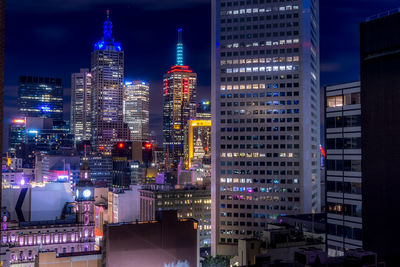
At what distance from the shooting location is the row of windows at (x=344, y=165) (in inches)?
2119

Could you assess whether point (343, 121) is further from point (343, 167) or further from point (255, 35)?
point (255, 35)

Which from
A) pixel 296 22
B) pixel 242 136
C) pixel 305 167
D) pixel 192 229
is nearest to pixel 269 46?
pixel 296 22

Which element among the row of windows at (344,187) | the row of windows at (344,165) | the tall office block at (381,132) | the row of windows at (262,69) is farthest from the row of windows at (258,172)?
the tall office block at (381,132)

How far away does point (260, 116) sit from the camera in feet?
470

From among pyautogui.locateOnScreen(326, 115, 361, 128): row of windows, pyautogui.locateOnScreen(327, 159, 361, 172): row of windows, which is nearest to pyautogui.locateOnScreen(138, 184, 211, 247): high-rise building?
pyautogui.locateOnScreen(327, 159, 361, 172): row of windows

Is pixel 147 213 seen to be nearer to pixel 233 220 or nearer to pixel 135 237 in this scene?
pixel 233 220

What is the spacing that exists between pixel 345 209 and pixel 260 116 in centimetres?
8986

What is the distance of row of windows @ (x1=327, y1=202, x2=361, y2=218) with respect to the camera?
5316 cm

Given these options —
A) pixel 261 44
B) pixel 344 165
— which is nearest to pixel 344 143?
pixel 344 165

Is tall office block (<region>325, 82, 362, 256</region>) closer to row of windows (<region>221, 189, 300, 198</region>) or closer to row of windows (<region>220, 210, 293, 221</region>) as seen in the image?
row of windows (<region>221, 189, 300, 198</region>)

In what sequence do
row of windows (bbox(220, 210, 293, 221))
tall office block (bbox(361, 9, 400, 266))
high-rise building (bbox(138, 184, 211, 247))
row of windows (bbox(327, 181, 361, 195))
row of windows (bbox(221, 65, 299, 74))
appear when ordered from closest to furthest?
tall office block (bbox(361, 9, 400, 266)) < row of windows (bbox(327, 181, 361, 195)) < row of windows (bbox(220, 210, 293, 221)) < row of windows (bbox(221, 65, 299, 74)) < high-rise building (bbox(138, 184, 211, 247))

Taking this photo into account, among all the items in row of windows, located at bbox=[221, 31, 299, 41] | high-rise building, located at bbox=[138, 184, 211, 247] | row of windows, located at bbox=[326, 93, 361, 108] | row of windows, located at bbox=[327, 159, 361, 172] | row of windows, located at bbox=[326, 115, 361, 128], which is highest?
row of windows, located at bbox=[221, 31, 299, 41]

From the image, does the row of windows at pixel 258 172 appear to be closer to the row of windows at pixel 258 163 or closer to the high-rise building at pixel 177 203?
the row of windows at pixel 258 163

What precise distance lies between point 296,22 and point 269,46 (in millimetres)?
11017
